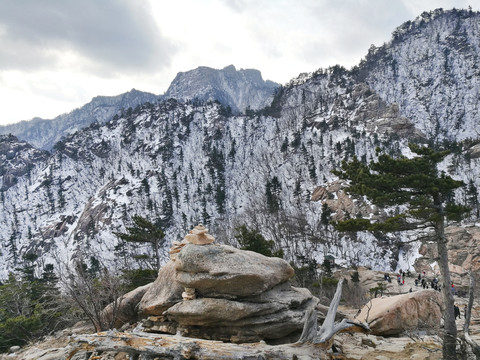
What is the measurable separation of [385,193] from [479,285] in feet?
93.6

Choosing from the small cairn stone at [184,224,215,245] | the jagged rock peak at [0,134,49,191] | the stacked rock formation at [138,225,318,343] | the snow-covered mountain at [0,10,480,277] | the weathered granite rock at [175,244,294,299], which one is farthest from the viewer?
the jagged rock peak at [0,134,49,191]

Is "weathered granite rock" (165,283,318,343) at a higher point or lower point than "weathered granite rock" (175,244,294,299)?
lower

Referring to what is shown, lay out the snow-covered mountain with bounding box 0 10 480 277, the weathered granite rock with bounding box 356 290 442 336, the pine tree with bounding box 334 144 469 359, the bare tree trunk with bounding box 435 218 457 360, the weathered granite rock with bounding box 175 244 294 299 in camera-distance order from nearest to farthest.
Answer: the bare tree trunk with bounding box 435 218 457 360 → the weathered granite rock with bounding box 175 244 294 299 → the pine tree with bounding box 334 144 469 359 → the weathered granite rock with bounding box 356 290 442 336 → the snow-covered mountain with bounding box 0 10 480 277

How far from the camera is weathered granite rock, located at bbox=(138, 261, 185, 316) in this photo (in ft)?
30.1

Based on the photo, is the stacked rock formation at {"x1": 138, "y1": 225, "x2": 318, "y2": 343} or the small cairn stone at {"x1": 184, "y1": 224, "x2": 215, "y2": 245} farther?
the small cairn stone at {"x1": 184, "y1": 224, "x2": 215, "y2": 245}

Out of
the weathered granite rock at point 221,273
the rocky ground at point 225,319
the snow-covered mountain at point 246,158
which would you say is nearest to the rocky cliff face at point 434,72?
the snow-covered mountain at point 246,158

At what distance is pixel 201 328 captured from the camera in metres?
8.55

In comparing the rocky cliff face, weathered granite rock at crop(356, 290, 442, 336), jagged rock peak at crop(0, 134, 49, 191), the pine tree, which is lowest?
weathered granite rock at crop(356, 290, 442, 336)

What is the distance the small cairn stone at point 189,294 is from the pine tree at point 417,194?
541cm

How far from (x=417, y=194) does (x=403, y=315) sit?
5537 millimetres

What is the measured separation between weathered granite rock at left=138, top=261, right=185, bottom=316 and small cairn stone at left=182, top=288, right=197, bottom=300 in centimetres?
52

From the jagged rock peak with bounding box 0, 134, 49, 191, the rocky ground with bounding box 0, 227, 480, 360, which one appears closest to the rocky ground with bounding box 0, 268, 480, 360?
the rocky ground with bounding box 0, 227, 480, 360

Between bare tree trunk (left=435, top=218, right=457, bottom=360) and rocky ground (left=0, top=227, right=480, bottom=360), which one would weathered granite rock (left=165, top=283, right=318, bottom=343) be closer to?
rocky ground (left=0, top=227, right=480, bottom=360)

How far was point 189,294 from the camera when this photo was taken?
8.71 m
